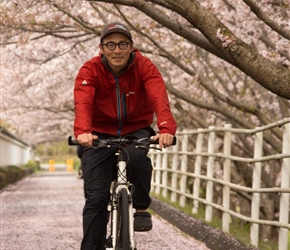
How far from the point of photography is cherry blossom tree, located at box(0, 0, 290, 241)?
6469 mm

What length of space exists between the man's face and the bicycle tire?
92 centimetres

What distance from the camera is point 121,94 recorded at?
4949 mm

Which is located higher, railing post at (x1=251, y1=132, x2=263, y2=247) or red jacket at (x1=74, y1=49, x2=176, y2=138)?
red jacket at (x1=74, y1=49, x2=176, y2=138)

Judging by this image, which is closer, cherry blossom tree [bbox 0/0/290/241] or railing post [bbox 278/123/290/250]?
railing post [bbox 278/123/290/250]

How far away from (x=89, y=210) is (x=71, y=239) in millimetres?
3256

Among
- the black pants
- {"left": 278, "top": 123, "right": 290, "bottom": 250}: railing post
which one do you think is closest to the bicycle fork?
the black pants

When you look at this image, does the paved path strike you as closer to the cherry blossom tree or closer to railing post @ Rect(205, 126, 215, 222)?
railing post @ Rect(205, 126, 215, 222)

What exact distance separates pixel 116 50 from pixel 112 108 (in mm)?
413

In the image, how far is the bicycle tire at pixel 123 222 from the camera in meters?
4.53

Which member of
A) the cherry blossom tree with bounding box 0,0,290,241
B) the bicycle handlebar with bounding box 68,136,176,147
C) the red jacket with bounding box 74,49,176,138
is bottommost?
the bicycle handlebar with bounding box 68,136,176,147

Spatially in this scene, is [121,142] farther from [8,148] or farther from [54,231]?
[8,148]

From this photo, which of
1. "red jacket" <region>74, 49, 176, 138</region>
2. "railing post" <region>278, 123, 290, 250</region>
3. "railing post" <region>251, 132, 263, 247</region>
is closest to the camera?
"red jacket" <region>74, 49, 176, 138</region>

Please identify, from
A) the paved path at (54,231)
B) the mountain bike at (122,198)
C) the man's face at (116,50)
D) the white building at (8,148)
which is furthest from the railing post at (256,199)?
the white building at (8,148)

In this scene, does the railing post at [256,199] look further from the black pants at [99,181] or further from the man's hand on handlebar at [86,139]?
the man's hand on handlebar at [86,139]
